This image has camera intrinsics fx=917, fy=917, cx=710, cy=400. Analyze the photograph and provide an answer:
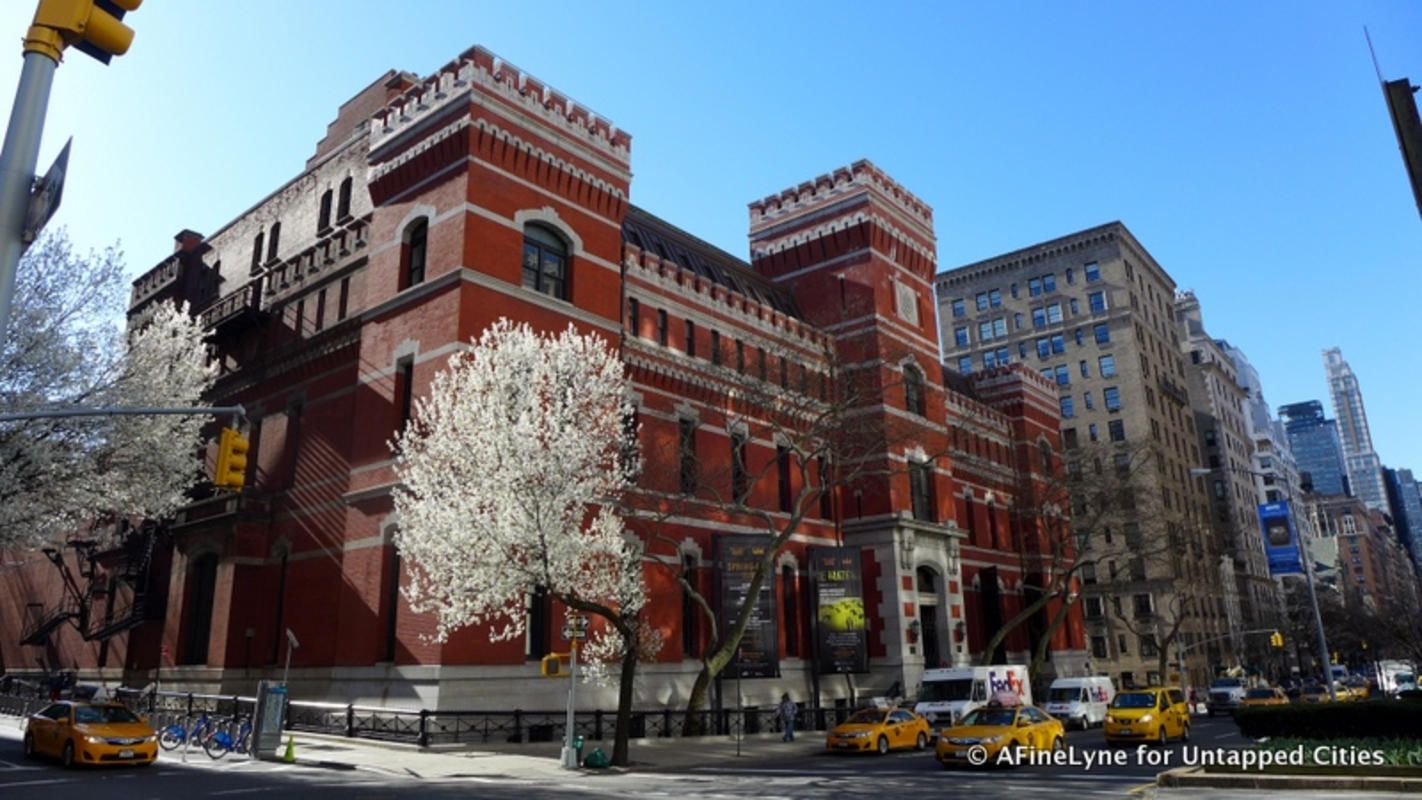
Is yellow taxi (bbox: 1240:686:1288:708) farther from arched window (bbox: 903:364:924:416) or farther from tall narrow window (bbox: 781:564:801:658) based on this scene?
tall narrow window (bbox: 781:564:801:658)

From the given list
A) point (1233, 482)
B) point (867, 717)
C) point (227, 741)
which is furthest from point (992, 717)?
point (1233, 482)

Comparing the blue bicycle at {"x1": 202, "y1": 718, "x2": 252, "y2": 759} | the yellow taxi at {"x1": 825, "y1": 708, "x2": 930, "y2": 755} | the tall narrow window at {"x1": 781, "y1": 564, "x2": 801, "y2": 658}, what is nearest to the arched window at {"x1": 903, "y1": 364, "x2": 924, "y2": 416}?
the tall narrow window at {"x1": 781, "y1": 564, "x2": 801, "y2": 658}

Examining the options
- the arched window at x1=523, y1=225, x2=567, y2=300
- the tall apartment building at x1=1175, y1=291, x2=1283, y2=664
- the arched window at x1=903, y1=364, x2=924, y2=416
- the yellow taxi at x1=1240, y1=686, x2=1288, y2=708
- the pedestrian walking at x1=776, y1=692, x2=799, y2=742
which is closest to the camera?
the pedestrian walking at x1=776, y1=692, x2=799, y2=742

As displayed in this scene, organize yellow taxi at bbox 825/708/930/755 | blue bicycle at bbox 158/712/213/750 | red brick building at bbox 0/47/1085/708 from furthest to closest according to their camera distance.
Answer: red brick building at bbox 0/47/1085/708 → yellow taxi at bbox 825/708/930/755 → blue bicycle at bbox 158/712/213/750

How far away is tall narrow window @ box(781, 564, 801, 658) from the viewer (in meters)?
38.9

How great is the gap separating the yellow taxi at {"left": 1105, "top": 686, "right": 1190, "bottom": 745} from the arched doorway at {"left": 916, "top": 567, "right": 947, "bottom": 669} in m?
15.0

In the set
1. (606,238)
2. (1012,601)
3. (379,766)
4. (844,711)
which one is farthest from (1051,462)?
(379,766)

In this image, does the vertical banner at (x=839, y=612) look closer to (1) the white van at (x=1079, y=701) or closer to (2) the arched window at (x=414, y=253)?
(1) the white van at (x=1079, y=701)

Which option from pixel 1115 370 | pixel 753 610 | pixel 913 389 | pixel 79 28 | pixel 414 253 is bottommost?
pixel 753 610

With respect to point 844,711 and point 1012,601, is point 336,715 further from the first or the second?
point 1012,601

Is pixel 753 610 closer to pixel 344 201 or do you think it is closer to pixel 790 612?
pixel 790 612

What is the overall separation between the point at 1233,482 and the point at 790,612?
8910cm

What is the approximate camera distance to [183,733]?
25.0 m

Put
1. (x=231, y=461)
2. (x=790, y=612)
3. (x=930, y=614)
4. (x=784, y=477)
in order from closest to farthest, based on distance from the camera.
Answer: (x=231, y=461) < (x=790, y=612) < (x=784, y=477) < (x=930, y=614)
